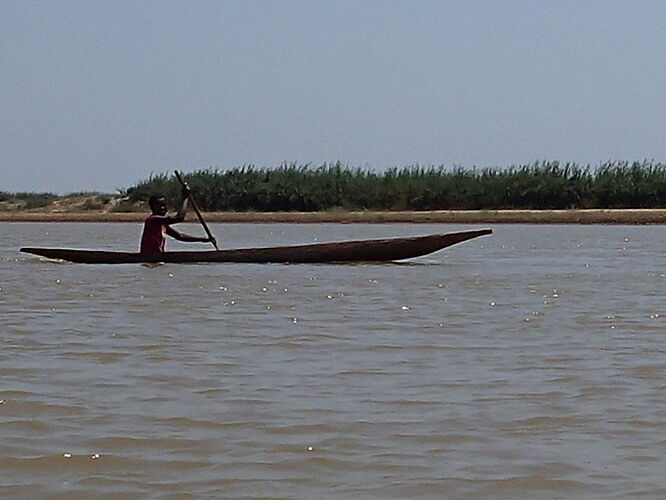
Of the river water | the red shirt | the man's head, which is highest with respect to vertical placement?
the man's head

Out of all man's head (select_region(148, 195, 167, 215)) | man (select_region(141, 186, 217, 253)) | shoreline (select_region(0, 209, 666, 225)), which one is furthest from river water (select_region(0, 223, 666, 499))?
shoreline (select_region(0, 209, 666, 225))

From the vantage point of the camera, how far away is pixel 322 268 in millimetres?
17859

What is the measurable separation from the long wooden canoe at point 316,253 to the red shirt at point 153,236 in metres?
0.17

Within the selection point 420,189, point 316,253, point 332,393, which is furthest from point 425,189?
point 332,393

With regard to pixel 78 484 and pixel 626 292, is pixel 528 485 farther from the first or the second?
pixel 626 292

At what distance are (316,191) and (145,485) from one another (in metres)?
37.4

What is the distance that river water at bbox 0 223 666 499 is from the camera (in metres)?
5.34

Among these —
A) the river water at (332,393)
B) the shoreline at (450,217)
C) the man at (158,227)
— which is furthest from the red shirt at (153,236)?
Answer: the shoreline at (450,217)

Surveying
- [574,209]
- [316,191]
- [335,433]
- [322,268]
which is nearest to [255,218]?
[316,191]

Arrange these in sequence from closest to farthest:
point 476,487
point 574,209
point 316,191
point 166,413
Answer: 1. point 476,487
2. point 166,413
3. point 574,209
4. point 316,191

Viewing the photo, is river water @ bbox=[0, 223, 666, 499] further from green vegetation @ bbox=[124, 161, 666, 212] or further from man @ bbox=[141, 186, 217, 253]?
green vegetation @ bbox=[124, 161, 666, 212]

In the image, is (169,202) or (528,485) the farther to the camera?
(169,202)

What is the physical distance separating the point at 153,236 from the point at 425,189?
2417 centimetres

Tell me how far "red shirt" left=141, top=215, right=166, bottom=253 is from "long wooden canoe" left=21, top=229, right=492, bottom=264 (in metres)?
0.17
